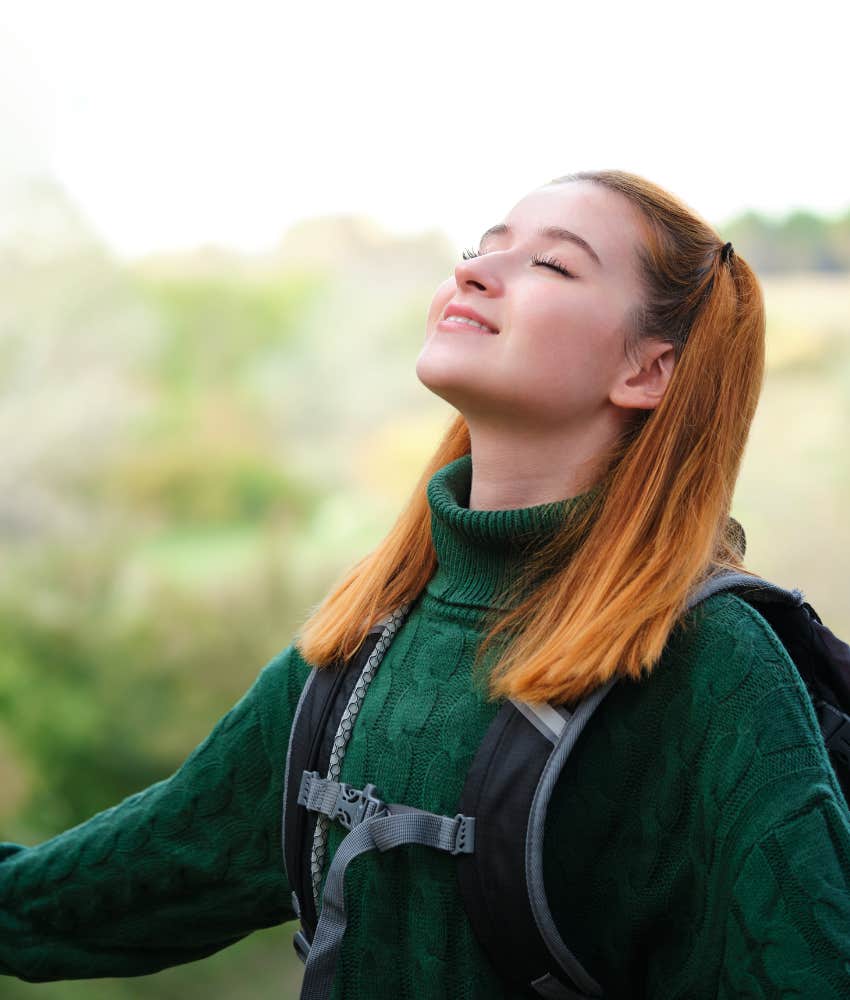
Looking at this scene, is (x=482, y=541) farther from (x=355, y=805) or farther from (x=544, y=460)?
(x=355, y=805)

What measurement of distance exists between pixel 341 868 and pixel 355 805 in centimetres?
6

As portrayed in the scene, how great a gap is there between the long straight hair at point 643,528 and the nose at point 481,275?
0.45ft

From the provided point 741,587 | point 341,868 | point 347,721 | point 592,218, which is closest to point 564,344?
point 592,218

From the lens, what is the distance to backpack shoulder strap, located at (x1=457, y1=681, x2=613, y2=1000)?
0.96 metres

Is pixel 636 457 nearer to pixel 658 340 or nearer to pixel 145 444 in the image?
pixel 658 340

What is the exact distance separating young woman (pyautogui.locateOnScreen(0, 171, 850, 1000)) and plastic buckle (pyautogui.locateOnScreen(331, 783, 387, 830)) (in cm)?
2

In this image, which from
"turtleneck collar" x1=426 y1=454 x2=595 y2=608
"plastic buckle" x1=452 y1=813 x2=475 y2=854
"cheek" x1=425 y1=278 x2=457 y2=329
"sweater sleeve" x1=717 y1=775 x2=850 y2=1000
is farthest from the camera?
"cheek" x1=425 y1=278 x2=457 y2=329

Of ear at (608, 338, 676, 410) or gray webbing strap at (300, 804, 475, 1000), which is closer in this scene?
gray webbing strap at (300, 804, 475, 1000)

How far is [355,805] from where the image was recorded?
42.4 inches

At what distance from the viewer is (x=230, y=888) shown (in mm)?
1280

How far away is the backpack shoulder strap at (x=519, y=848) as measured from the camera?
3.14 feet

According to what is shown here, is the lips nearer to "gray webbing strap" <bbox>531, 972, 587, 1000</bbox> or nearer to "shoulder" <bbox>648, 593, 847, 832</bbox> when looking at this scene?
"shoulder" <bbox>648, 593, 847, 832</bbox>

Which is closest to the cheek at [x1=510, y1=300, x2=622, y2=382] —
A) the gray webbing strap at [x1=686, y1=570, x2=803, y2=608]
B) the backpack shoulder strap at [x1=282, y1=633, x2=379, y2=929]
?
the gray webbing strap at [x1=686, y1=570, x2=803, y2=608]

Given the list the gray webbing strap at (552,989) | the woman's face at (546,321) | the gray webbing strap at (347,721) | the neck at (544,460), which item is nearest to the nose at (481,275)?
the woman's face at (546,321)
